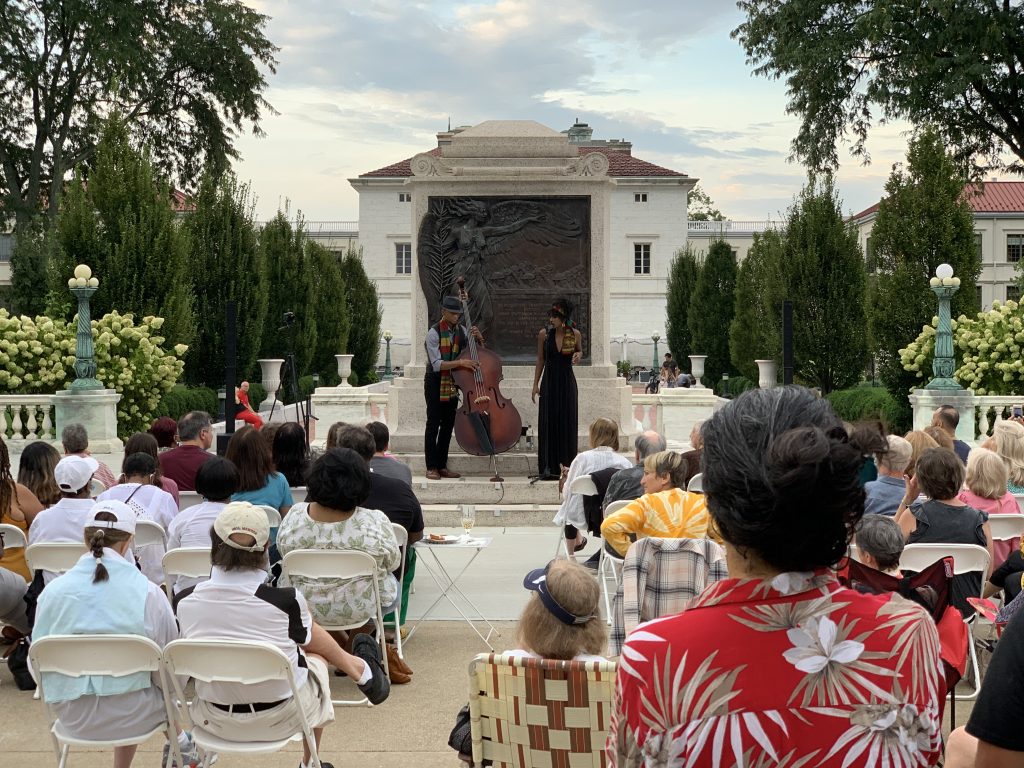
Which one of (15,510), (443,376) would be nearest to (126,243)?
(443,376)

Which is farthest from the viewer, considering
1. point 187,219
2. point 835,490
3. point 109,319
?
point 187,219

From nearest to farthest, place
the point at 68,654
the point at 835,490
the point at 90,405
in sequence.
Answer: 1. the point at 835,490
2. the point at 68,654
3. the point at 90,405

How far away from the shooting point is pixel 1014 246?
62344 mm

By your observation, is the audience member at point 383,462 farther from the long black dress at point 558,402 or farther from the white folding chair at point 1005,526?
the long black dress at point 558,402

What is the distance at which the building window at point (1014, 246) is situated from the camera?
204ft

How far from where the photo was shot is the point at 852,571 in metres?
4.48

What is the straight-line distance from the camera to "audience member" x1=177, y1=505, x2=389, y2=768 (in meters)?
4.25

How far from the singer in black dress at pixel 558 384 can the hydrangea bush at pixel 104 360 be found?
26.8 ft

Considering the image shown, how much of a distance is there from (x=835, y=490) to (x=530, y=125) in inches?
546

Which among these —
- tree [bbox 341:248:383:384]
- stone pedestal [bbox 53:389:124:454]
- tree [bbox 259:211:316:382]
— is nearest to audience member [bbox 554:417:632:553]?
stone pedestal [bbox 53:389:124:454]

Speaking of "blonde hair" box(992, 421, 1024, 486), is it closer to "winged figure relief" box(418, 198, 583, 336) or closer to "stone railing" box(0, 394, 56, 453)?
"winged figure relief" box(418, 198, 583, 336)

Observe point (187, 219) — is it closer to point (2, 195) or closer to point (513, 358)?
point (2, 195)

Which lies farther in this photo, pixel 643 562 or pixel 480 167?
pixel 480 167

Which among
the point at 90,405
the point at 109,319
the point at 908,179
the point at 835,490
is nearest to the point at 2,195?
the point at 109,319
